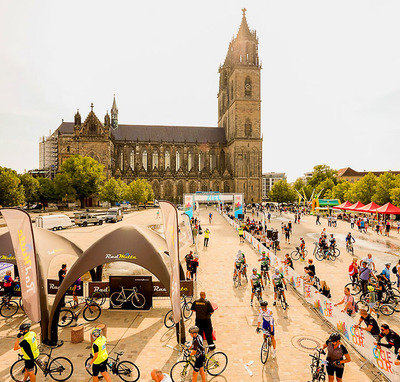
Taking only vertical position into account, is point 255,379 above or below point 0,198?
below

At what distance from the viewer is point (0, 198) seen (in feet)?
122

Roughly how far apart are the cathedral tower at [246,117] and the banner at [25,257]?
221 ft

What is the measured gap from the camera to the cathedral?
68125 mm

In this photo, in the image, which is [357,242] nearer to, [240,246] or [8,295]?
[240,246]

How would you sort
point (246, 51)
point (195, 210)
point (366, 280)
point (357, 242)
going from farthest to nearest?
point (246, 51)
point (195, 210)
point (357, 242)
point (366, 280)

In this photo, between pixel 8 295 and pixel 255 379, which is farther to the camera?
pixel 8 295

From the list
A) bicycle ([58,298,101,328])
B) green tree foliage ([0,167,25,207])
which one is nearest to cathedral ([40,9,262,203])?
green tree foliage ([0,167,25,207])

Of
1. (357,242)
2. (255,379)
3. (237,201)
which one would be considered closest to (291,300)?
(255,379)

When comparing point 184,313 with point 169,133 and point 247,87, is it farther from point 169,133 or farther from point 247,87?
point 169,133

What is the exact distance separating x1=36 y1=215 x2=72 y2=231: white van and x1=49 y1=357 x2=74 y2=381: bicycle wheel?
2282 cm

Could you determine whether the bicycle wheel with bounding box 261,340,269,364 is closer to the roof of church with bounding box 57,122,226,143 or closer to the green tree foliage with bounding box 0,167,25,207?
the green tree foliage with bounding box 0,167,25,207

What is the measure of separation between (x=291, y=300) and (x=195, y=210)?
97.8 ft

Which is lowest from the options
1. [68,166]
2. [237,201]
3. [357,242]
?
[357,242]

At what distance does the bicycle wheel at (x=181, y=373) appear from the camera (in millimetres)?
5949
